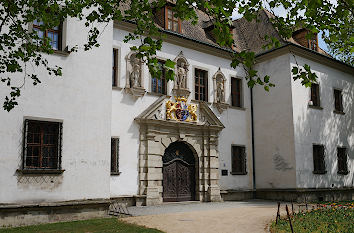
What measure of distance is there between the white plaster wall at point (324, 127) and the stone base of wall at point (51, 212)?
11.4 m

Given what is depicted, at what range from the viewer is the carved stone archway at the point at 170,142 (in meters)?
17.2

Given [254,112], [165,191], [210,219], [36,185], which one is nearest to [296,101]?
[254,112]

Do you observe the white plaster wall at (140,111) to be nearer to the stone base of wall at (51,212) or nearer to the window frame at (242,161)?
the window frame at (242,161)

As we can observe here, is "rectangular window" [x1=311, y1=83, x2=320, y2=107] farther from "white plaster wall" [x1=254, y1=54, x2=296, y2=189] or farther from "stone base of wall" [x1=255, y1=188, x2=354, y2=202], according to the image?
"stone base of wall" [x1=255, y1=188, x2=354, y2=202]

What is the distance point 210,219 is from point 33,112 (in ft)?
21.0

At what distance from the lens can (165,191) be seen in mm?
18125

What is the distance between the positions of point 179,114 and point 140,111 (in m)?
2.16

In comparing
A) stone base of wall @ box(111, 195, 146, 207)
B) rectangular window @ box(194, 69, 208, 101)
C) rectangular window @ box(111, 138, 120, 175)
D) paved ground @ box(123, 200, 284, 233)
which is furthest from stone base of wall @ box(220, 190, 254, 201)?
rectangular window @ box(111, 138, 120, 175)

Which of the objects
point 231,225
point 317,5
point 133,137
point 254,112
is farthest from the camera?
point 254,112

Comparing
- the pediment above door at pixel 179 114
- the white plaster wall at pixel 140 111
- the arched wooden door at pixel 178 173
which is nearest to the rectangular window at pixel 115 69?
the white plaster wall at pixel 140 111

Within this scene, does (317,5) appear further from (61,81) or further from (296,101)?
(296,101)

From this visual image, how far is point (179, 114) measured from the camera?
18.8 meters

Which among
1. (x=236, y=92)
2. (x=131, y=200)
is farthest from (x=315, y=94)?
(x=131, y=200)

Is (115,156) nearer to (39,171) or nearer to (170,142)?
(170,142)
